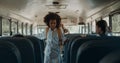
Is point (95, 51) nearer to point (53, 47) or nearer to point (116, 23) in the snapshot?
point (53, 47)

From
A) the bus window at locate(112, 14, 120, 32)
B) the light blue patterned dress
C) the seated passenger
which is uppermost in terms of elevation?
the bus window at locate(112, 14, 120, 32)

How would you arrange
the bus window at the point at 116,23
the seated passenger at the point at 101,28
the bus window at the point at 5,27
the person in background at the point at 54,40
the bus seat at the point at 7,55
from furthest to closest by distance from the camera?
Answer: the bus window at the point at 5,27 < the bus window at the point at 116,23 < the seated passenger at the point at 101,28 < the person in background at the point at 54,40 < the bus seat at the point at 7,55

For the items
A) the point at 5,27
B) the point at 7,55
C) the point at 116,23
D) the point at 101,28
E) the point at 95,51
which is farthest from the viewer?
the point at 5,27

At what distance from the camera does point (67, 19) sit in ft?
74.4

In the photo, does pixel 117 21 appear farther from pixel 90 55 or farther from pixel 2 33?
pixel 90 55

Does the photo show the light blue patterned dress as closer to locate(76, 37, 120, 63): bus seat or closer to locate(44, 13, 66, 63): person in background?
locate(44, 13, 66, 63): person in background

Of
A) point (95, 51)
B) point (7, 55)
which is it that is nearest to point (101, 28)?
point (95, 51)

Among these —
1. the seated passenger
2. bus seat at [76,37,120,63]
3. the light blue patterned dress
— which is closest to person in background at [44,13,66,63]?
the light blue patterned dress

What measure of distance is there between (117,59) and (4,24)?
8.00 metres

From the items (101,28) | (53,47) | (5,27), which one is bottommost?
(53,47)

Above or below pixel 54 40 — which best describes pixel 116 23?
above

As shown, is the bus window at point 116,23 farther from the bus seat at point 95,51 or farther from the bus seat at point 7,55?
the bus seat at point 7,55

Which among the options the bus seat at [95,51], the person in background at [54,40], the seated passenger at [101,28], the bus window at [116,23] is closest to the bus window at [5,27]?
the bus window at [116,23]

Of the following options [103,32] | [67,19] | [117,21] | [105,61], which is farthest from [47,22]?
[67,19]
